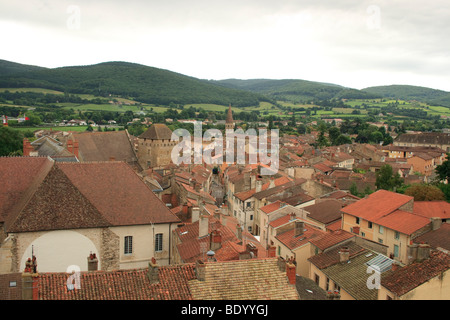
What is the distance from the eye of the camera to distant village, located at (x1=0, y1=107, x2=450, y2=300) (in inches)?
555

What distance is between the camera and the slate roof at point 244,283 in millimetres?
13762

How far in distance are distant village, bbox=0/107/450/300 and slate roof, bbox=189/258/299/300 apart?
4 centimetres

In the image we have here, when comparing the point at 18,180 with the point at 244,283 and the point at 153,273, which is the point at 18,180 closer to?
the point at 153,273

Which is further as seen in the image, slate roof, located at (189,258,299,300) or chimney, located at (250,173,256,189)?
chimney, located at (250,173,256,189)

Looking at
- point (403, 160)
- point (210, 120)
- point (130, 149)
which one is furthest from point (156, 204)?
point (210, 120)

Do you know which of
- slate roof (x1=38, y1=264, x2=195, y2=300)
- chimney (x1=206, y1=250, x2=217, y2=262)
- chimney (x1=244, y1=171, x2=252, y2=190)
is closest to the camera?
slate roof (x1=38, y1=264, x2=195, y2=300)

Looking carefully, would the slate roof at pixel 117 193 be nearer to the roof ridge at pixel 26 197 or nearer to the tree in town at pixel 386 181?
the roof ridge at pixel 26 197

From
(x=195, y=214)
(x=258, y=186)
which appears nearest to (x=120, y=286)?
(x=195, y=214)

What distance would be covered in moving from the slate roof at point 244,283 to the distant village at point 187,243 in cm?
4

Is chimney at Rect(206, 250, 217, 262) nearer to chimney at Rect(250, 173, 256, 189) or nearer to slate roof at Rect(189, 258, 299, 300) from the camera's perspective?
slate roof at Rect(189, 258, 299, 300)

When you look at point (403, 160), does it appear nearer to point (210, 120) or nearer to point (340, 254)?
point (340, 254)

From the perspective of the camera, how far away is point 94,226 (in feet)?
75.4

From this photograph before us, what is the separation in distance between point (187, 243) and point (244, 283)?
28.3 feet

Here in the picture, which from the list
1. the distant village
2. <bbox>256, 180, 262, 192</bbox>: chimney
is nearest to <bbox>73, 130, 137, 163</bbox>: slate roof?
the distant village
